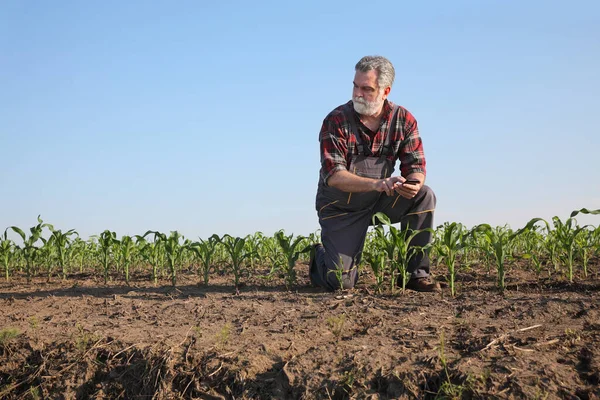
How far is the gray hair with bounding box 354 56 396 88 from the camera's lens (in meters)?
5.09

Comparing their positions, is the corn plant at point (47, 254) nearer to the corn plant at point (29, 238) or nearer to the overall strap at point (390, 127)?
the corn plant at point (29, 238)

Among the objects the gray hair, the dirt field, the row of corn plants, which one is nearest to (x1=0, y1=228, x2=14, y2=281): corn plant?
the row of corn plants

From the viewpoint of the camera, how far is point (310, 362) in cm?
311

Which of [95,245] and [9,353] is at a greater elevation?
[95,245]

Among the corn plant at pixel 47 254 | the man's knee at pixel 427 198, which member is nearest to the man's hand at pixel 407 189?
the man's knee at pixel 427 198

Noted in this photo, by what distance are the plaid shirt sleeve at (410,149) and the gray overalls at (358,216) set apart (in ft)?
0.35

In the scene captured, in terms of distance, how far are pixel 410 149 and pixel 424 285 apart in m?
1.17

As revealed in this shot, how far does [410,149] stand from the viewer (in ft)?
17.3

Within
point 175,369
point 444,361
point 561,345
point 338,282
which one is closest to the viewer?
point 444,361

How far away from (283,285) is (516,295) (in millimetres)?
2140

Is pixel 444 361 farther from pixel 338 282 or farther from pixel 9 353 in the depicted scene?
pixel 9 353

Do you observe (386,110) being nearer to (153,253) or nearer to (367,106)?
(367,106)

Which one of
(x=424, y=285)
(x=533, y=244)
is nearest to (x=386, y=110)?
(x=424, y=285)

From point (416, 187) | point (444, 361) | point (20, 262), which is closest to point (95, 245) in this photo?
point (20, 262)
